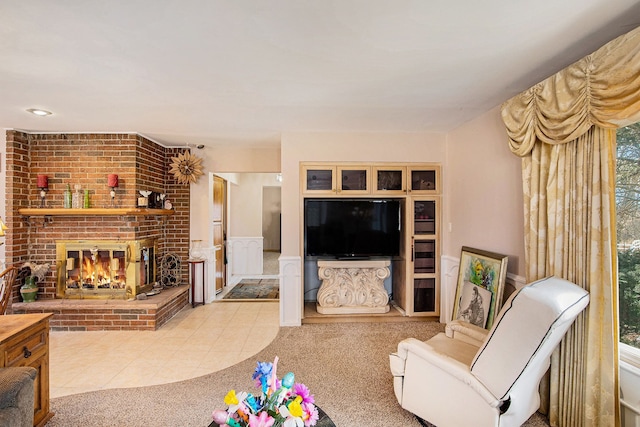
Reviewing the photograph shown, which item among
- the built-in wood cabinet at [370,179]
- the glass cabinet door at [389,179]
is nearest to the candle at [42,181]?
the built-in wood cabinet at [370,179]

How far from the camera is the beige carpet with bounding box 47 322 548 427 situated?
207 centimetres

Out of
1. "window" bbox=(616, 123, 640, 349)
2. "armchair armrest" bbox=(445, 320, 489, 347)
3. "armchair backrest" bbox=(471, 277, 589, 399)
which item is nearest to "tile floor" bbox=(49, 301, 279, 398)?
"armchair armrest" bbox=(445, 320, 489, 347)

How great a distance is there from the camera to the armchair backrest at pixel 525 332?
1.50 meters

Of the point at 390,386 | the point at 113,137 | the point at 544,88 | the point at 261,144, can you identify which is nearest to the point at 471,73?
the point at 544,88

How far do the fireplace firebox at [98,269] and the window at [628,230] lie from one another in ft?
15.1

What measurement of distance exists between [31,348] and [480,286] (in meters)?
3.50

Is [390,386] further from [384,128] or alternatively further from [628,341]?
[384,128]

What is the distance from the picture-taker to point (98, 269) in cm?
381

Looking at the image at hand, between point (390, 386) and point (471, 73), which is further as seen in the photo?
point (390, 386)

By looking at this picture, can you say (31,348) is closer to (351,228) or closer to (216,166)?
(351,228)

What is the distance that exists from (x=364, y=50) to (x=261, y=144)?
2837mm

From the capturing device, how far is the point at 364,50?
1868 mm

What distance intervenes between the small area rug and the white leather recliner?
3.38 m

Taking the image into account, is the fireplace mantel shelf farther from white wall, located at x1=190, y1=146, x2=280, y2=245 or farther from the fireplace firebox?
white wall, located at x1=190, y1=146, x2=280, y2=245
